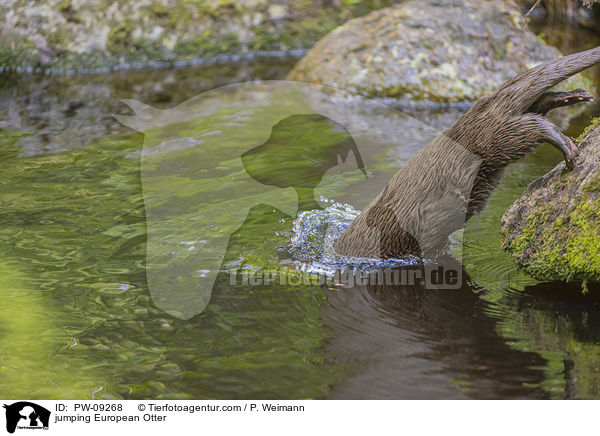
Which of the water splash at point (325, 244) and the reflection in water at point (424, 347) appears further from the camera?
the water splash at point (325, 244)

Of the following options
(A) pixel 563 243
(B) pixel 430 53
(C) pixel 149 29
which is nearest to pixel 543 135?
(A) pixel 563 243

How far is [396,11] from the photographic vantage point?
1046 cm

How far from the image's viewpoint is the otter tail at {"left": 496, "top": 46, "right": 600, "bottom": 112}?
4277mm

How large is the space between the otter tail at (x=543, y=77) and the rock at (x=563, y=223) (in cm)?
52

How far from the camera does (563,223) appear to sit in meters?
4.40

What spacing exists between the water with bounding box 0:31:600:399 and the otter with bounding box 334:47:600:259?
373mm

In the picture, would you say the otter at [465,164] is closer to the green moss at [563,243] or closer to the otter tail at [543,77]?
the otter tail at [543,77]

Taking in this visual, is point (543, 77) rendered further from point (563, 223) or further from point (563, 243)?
point (563, 243)

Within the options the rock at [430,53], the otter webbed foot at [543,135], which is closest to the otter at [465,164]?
the otter webbed foot at [543,135]

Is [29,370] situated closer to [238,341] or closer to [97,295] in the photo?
[97,295]
